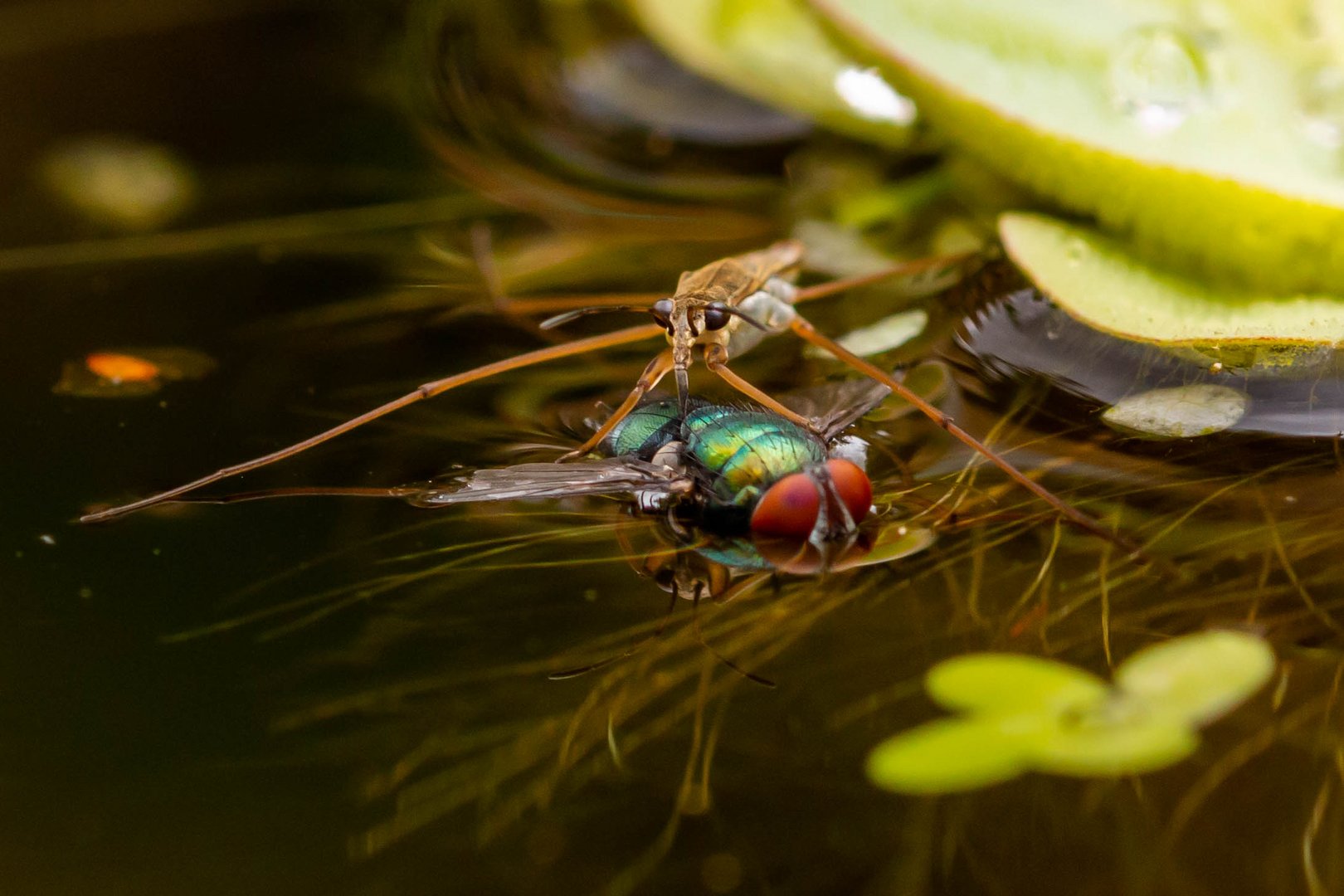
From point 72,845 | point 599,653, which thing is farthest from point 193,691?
point 599,653

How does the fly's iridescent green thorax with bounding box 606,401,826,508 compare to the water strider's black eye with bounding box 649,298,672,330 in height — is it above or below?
below

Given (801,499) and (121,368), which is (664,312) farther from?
(121,368)

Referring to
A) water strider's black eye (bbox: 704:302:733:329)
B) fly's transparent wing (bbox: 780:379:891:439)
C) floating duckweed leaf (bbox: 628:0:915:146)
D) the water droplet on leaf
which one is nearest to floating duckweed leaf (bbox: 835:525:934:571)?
fly's transparent wing (bbox: 780:379:891:439)

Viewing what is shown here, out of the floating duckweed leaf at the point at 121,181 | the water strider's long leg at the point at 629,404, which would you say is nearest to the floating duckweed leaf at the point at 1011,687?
the water strider's long leg at the point at 629,404

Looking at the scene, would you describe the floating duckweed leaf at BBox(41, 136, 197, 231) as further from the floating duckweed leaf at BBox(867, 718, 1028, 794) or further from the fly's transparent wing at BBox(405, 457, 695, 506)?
the floating duckweed leaf at BBox(867, 718, 1028, 794)

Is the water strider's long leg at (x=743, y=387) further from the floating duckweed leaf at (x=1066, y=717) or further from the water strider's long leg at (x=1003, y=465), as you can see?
the floating duckweed leaf at (x=1066, y=717)

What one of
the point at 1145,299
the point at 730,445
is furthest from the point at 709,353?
the point at 1145,299
